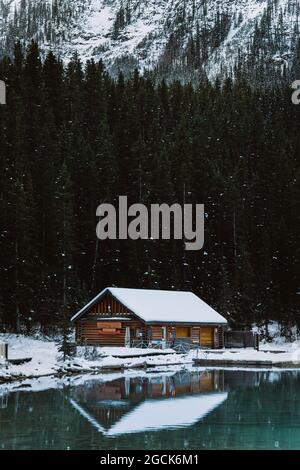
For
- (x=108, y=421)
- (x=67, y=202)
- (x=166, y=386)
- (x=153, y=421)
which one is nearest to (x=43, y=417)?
(x=108, y=421)

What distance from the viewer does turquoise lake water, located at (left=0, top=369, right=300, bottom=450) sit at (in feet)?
56.2

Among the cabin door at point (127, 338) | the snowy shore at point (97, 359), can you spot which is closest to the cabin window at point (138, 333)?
the cabin door at point (127, 338)

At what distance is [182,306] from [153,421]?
3770 cm

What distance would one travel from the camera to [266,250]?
77.5 metres

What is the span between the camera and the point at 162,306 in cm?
5591

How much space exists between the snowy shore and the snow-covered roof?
397cm

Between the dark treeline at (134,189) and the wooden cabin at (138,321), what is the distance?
247 inches

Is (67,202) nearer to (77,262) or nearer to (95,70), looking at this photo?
(77,262)

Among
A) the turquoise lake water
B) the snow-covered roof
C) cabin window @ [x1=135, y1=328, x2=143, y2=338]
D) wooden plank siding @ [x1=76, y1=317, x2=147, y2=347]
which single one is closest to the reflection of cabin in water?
the turquoise lake water

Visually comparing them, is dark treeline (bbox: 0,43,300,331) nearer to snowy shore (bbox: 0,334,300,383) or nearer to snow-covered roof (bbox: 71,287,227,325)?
snow-covered roof (bbox: 71,287,227,325)

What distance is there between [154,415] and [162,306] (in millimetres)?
34324

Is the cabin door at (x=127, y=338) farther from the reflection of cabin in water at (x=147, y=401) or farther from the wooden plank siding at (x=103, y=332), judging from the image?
the reflection of cabin in water at (x=147, y=401)

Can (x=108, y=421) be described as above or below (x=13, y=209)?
below

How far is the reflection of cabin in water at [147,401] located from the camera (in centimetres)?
2012
